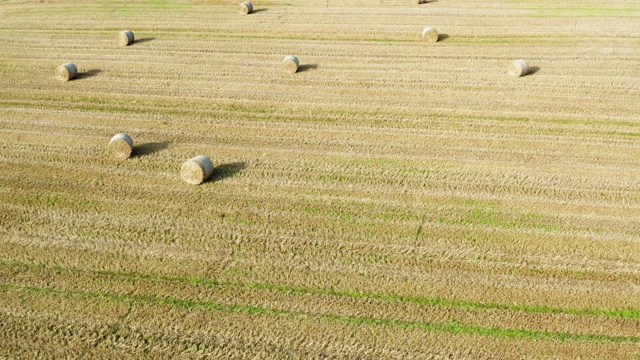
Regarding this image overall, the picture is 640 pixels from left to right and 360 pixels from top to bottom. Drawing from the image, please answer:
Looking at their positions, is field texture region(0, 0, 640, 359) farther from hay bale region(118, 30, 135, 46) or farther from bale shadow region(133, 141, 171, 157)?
hay bale region(118, 30, 135, 46)

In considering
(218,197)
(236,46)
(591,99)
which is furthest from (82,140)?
(591,99)

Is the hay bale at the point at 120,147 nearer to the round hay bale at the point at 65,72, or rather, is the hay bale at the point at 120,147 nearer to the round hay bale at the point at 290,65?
the round hay bale at the point at 65,72

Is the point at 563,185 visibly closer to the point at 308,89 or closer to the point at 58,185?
the point at 308,89

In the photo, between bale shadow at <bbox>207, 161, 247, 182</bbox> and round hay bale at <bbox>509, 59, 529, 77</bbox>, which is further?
round hay bale at <bbox>509, 59, 529, 77</bbox>

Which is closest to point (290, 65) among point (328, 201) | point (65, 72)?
point (65, 72)

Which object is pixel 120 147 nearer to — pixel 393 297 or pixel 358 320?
pixel 358 320

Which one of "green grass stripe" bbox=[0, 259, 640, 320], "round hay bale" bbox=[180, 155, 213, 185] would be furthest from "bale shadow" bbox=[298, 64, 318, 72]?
"green grass stripe" bbox=[0, 259, 640, 320]

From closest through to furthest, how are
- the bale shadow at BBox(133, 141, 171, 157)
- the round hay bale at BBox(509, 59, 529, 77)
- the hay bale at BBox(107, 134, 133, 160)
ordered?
the hay bale at BBox(107, 134, 133, 160), the bale shadow at BBox(133, 141, 171, 157), the round hay bale at BBox(509, 59, 529, 77)
